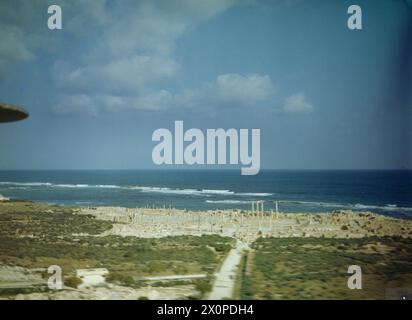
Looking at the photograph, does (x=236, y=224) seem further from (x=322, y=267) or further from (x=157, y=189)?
(x=322, y=267)

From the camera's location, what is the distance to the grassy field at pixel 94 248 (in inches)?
219

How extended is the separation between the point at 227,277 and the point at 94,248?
215 centimetres

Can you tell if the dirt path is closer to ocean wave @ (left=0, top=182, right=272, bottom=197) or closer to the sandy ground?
the sandy ground

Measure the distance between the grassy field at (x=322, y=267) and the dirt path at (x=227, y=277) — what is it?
13 cm

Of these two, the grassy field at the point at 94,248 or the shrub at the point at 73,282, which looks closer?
the shrub at the point at 73,282

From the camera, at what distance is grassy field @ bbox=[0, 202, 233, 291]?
219 inches

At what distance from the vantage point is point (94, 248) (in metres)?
5.91

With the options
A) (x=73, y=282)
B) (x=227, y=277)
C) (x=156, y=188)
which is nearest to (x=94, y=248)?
(x=73, y=282)

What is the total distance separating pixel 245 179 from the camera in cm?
598

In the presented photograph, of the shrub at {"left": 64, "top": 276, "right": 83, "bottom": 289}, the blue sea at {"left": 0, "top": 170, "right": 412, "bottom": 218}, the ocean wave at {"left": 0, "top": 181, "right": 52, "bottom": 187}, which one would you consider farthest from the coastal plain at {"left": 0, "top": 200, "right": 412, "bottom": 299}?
the ocean wave at {"left": 0, "top": 181, "right": 52, "bottom": 187}

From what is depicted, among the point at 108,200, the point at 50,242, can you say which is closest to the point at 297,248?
the point at 108,200

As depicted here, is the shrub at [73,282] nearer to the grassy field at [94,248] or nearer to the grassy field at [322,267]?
the grassy field at [94,248]

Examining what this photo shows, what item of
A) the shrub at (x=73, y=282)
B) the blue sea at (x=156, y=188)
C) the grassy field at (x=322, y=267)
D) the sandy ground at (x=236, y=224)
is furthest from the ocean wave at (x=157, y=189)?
the shrub at (x=73, y=282)

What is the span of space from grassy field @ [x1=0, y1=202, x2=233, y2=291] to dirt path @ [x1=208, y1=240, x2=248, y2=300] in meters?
0.13
